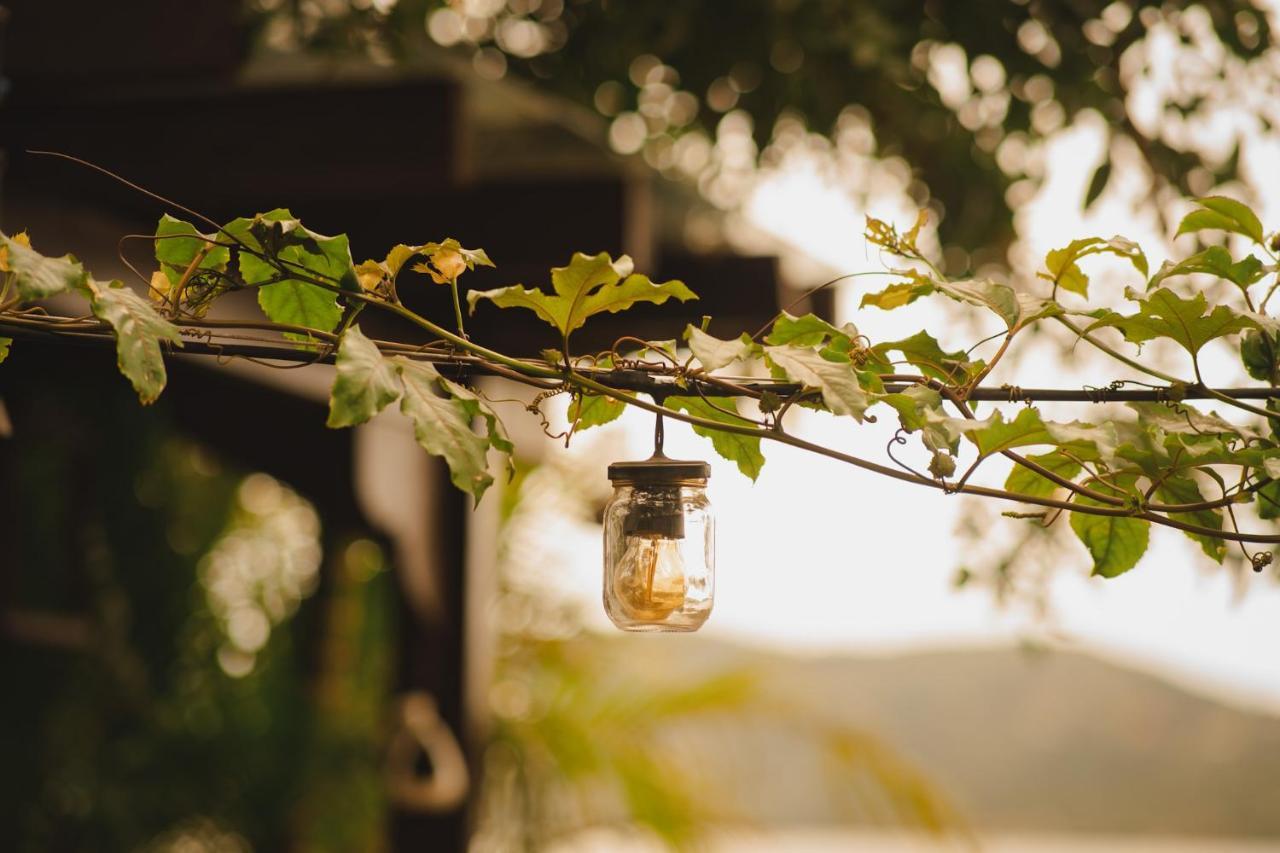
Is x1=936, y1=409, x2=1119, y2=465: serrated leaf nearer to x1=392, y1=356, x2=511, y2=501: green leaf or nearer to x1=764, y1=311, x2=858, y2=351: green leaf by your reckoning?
x1=764, y1=311, x2=858, y2=351: green leaf

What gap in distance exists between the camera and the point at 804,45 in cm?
218

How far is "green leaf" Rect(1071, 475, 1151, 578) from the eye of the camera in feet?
2.77

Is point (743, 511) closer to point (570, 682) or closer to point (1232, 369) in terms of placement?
point (1232, 369)

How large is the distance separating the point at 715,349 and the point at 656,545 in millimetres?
192

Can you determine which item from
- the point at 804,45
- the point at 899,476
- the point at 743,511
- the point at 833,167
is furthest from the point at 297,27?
the point at 899,476

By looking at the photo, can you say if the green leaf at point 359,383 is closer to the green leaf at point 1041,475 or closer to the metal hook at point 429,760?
the green leaf at point 1041,475

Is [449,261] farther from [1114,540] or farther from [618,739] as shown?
[618,739]

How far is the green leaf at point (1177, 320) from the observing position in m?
0.77

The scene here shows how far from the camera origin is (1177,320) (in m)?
0.78

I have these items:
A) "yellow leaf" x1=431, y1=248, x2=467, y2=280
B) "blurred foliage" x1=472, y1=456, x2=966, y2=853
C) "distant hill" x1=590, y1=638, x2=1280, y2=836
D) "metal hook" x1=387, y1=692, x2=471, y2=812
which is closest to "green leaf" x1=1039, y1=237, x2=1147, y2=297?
"yellow leaf" x1=431, y1=248, x2=467, y2=280

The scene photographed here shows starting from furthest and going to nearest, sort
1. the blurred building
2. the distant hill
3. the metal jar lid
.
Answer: the distant hill, the blurred building, the metal jar lid

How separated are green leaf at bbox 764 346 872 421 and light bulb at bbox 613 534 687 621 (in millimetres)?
183

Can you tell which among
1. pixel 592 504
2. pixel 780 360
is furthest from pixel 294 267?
pixel 592 504

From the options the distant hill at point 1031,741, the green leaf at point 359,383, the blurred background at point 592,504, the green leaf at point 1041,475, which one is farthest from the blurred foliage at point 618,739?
the green leaf at point 359,383
